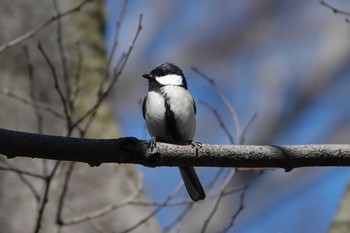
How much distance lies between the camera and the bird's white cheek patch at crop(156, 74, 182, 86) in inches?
128

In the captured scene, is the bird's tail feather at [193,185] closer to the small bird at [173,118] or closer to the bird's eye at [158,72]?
the small bird at [173,118]

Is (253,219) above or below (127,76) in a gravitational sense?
below

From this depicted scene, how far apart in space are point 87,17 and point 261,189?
317 cm

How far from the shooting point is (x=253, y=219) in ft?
22.2

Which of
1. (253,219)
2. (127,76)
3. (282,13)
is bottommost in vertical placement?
(253,219)

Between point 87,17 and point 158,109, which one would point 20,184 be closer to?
point 158,109

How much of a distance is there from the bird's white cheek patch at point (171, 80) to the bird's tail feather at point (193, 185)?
473 mm

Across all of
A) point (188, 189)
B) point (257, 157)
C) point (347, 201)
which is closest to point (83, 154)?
point (257, 157)

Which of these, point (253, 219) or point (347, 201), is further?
point (253, 219)

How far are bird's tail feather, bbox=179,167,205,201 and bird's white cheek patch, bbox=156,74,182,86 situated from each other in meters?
0.47

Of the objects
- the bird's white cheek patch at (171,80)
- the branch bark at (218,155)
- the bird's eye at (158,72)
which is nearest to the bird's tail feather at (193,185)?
the bird's white cheek patch at (171,80)

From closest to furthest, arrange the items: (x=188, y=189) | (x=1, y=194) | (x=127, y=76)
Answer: (x=188, y=189) → (x=1, y=194) → (x=127, y=76)

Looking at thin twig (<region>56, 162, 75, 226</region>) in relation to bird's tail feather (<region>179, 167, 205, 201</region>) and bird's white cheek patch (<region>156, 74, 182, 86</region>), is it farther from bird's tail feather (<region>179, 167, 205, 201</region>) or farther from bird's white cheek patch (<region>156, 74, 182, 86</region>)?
bird's white cheek patch (<region>156, 74, 182, 86</region>)

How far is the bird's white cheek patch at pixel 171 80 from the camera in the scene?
324cm
